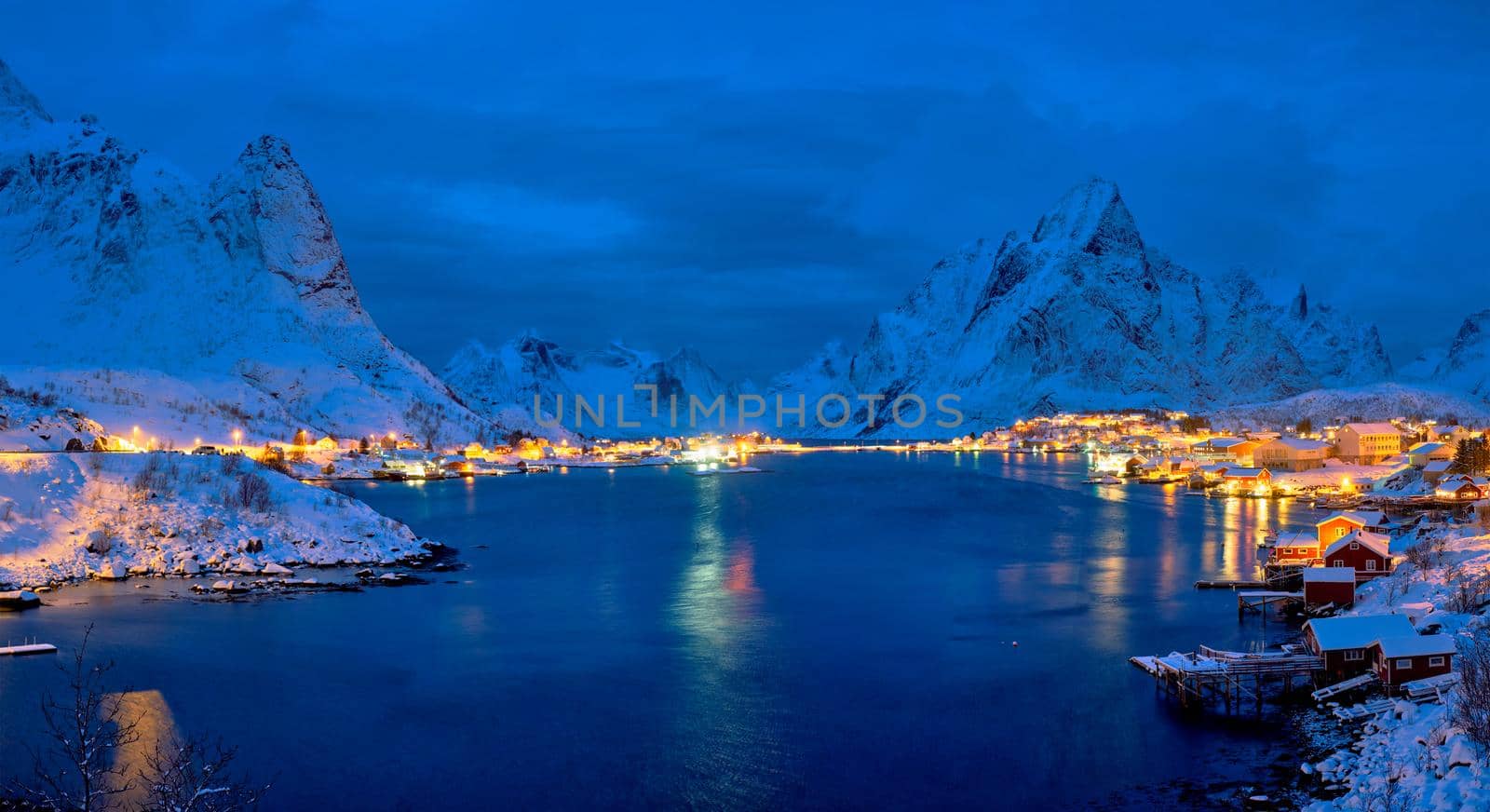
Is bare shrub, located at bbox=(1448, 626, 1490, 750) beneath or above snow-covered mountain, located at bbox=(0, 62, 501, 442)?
beneath

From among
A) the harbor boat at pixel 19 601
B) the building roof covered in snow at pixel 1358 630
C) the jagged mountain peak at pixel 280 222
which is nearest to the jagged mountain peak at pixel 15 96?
the jagged mountain peak at pixel 280 222

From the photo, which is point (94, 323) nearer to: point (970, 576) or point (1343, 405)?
point (970, 576)

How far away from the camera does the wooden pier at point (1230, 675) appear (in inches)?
886

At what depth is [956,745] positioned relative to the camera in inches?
791

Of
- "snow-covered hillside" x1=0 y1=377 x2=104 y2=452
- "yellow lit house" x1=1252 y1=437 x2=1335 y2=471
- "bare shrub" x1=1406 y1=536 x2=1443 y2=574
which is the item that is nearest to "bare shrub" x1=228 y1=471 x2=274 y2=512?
"snow-covered hillside" x1=0 y1=377 x2=104 y2=452

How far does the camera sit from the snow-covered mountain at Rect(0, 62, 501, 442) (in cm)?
11394

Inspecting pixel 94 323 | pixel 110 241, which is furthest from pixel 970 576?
pixel 110 241

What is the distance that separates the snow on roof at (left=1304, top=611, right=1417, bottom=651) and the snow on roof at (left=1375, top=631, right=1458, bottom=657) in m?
0.52

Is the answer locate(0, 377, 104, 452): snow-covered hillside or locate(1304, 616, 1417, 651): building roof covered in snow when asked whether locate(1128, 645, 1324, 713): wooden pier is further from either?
locate(0, 377, 104, 452): snow-covered hillside

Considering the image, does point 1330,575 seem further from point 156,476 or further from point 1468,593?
point 156,476

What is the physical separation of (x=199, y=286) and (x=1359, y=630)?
420 ft

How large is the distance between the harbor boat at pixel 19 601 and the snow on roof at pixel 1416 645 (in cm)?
3307

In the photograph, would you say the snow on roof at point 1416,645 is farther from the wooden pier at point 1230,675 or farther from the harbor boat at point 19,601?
the harbor boat at point 19,601

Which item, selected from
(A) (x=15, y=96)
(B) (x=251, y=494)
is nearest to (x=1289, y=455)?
(B) (x=251, y=494)
